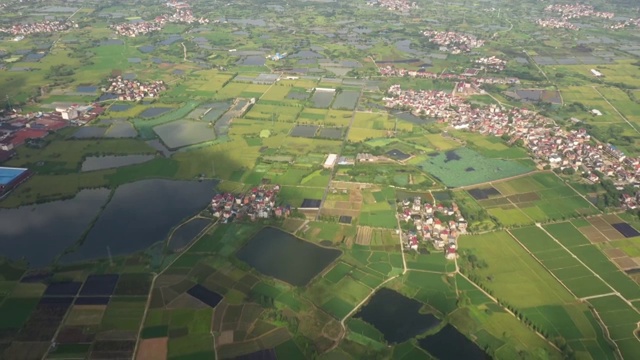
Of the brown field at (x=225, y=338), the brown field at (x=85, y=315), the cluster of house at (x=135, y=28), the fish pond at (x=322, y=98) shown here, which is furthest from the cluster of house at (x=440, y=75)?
the brown field at (x=85, y=315)

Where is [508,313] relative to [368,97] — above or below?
above

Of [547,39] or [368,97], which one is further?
[547,39]

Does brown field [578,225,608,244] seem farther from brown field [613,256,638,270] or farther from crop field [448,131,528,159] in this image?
crop field [448,131,528,159]

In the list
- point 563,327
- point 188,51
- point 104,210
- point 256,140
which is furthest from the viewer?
point 188,51

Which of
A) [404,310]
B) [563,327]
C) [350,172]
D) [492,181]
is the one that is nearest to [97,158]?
[350,172]

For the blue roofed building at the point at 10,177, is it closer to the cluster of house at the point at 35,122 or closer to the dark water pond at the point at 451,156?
the cluster of house at the point at 35,122

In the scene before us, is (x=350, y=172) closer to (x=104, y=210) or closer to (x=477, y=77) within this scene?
(x=104, y=210)

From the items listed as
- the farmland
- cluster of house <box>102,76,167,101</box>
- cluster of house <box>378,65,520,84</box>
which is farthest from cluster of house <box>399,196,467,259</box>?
cluster of house <box>102,76,167,101</box>

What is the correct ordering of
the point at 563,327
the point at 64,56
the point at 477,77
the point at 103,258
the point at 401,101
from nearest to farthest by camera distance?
1. the point at 563,327
2. the point at 103,258
3. the point at 401,101
4. the point at 477,77
5. the point at 64,56
